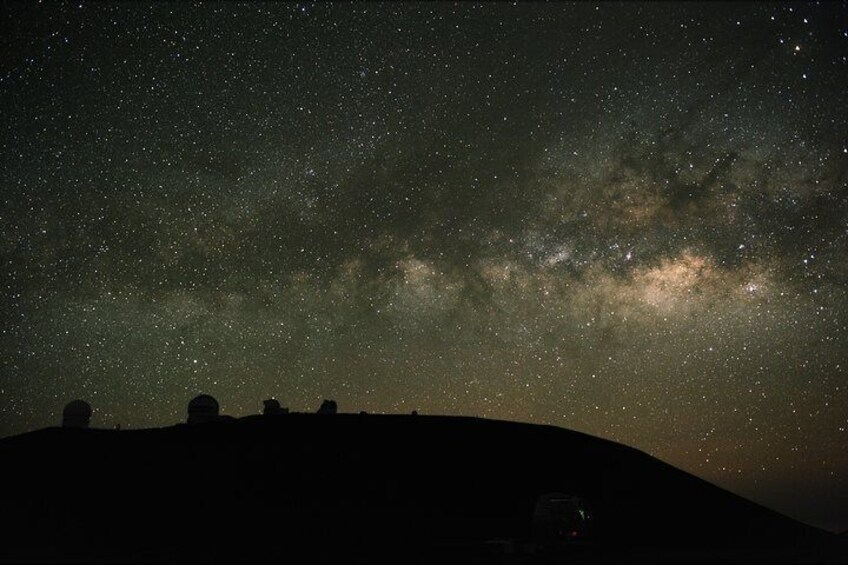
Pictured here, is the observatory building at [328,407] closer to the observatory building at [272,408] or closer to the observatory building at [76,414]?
the observatory building at [272,408]

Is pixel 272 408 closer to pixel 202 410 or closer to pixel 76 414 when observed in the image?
pixel 202 410

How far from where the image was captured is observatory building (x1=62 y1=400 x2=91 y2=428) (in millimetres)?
40625

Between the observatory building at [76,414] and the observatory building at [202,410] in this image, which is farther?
the observatory building at [202,410]

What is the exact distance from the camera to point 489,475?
40562mm

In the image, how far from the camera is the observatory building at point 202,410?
41.6 metres

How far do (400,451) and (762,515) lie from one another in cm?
2304

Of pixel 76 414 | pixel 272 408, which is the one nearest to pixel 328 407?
pixel 272 408

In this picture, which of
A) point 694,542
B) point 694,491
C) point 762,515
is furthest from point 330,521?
point 762,515

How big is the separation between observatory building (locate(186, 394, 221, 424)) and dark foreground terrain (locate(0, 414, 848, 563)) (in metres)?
1.57

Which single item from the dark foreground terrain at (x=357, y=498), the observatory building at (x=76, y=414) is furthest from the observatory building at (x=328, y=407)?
the observatory building at (x=76, y=414)

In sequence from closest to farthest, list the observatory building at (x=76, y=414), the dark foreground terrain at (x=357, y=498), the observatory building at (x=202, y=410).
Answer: the dark foreground terrain at (x=357, y=498)
the observatory building at (x=76, y=414)
the observatory building at (x=202, y=410)

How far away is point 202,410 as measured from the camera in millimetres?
41875

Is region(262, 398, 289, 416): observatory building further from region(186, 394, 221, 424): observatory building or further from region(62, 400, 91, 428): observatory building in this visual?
region(62, 400, 91, 428): observatory building

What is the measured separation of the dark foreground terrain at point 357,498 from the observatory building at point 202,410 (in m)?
1.57
